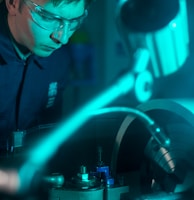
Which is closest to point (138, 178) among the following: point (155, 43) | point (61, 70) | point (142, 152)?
point (142, 152)

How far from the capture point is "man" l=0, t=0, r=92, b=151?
1021mm

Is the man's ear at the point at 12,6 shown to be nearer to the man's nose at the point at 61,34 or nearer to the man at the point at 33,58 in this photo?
the man at the point at 33,58

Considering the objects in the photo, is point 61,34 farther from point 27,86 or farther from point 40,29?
point 27,86

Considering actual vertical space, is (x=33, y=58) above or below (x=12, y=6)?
below

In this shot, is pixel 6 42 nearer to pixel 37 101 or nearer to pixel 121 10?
pixel 37 101

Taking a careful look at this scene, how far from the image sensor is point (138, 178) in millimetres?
781

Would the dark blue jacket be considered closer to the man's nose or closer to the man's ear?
the man's ear

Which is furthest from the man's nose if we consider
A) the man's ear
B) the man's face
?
the man's ear

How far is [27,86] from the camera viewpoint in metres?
1.28

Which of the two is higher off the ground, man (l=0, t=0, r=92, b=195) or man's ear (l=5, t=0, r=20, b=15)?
man's ear (l=5, t=0, r=20, b=15)

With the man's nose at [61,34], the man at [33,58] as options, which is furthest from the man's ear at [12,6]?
the man's nose at [61,34]

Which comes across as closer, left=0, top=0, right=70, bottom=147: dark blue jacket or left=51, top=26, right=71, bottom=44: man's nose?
left=51, top=26, right=71, bottom=44: man's nose

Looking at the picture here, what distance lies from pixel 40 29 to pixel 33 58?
0.70 ft

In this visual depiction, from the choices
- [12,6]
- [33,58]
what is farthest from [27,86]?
[12,6]
